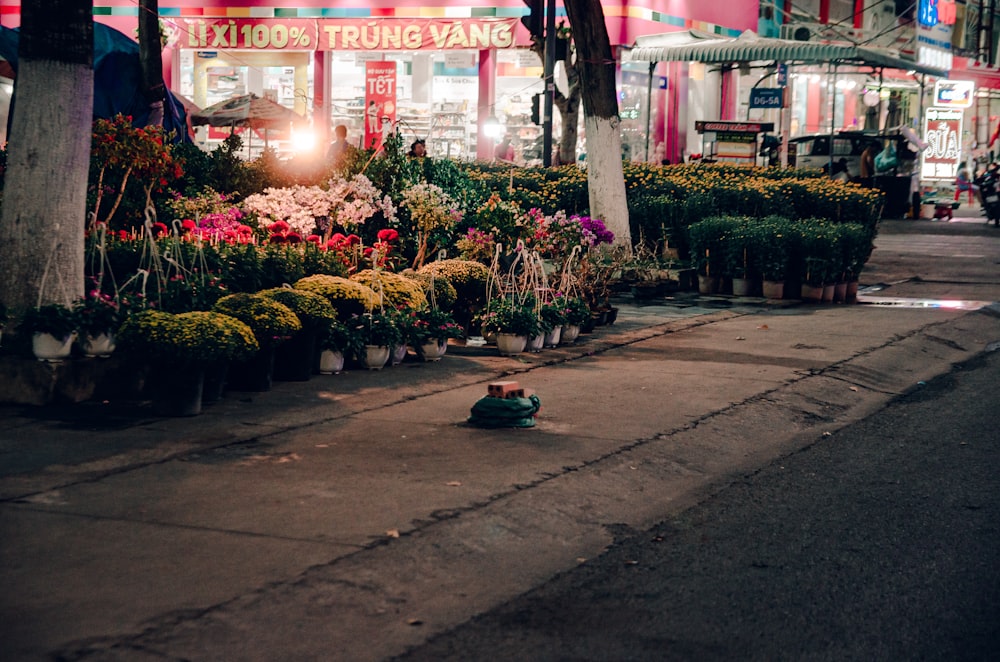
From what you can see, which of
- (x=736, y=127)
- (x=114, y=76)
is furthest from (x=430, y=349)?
(x=736, y=127)

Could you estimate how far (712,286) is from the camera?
17672 mm

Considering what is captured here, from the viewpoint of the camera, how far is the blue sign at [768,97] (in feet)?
105

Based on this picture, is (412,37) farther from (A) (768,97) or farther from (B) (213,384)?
(B) (213,384)

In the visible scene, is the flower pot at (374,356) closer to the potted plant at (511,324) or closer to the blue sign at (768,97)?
the potted plant at (511,324)

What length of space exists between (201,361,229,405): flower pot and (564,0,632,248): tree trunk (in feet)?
32.5

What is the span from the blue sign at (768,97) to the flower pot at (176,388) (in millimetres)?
25025

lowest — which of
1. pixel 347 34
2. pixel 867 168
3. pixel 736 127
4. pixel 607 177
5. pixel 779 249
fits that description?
pixel 779 249

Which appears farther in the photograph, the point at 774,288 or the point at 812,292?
the point at 774,288

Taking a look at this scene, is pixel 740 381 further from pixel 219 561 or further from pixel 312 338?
pixel 219 561

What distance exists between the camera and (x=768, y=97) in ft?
105

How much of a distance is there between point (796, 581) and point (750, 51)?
2850 cm

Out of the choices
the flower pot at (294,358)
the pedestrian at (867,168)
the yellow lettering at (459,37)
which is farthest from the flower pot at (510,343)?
the yellow lettering at (459,37)

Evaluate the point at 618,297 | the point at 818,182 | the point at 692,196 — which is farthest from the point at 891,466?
the point at 818,182

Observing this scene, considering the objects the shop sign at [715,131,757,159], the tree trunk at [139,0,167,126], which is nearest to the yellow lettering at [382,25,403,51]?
the shop sign at [715,131,757,159]
